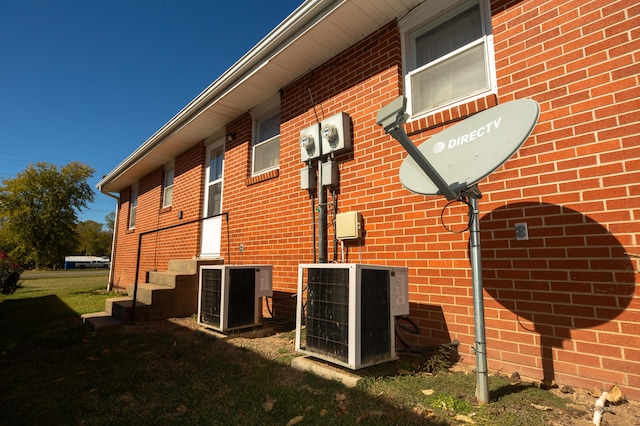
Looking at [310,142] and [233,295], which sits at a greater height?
[310,142]

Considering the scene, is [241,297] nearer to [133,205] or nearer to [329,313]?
[329,313]

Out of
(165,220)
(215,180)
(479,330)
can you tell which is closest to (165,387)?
(479,330)

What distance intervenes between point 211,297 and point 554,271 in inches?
156

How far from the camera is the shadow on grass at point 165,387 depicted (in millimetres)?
2154

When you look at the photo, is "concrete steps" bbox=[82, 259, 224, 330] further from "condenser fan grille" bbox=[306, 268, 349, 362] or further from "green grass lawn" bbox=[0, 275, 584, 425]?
"condenser fan grille" bbox=[306, 268, 349, 362]

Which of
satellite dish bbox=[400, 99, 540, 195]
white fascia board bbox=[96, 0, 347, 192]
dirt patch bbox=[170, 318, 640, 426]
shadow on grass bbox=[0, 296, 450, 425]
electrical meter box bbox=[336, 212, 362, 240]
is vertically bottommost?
shadow on grass bbox=[0, 296, 450, 425]

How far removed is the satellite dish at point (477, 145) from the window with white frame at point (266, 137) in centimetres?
348

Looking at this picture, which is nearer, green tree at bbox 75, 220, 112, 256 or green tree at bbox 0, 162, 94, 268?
green tree at bbox 0, 162, 94, 268

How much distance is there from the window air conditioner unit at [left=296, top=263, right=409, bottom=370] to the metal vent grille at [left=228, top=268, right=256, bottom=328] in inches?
57.7

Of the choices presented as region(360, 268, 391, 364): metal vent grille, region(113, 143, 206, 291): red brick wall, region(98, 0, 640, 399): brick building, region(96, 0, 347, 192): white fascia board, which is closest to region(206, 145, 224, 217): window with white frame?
region(113, 143, 206, 291): red brick wall

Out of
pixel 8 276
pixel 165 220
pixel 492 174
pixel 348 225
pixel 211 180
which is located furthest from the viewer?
pixel 8 276

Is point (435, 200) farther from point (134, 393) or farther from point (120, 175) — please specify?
point (120, 175)

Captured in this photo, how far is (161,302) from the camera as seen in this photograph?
544 centimetres

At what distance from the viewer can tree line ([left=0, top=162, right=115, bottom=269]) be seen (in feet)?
58.6
